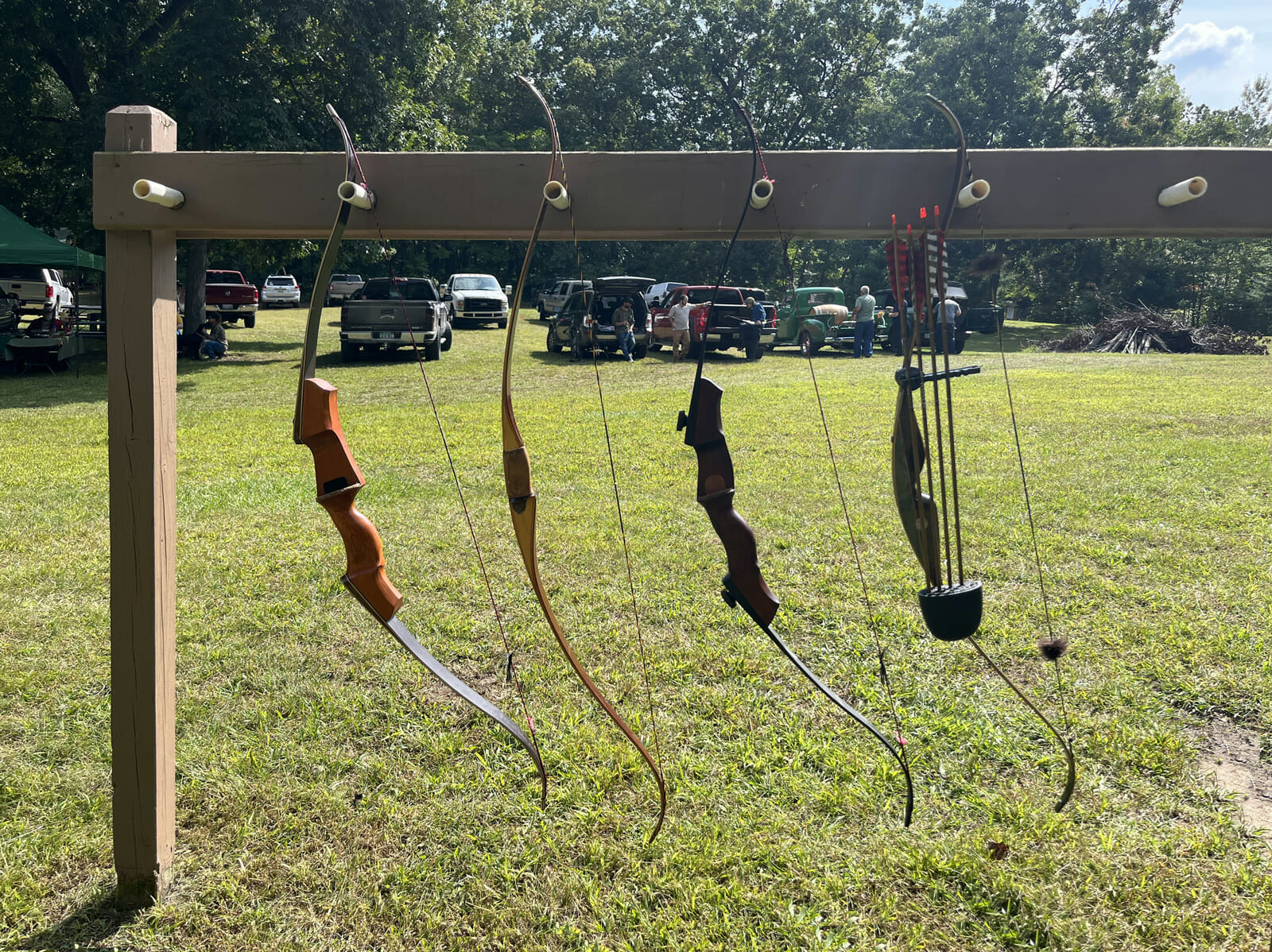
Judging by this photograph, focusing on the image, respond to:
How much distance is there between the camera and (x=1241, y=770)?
9.31 ft

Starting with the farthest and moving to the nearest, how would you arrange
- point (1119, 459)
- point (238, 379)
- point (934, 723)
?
point (238, 379) < point (1119, 459) < point (934, 723)

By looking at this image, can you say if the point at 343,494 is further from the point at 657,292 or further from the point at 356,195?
the point at 657,292

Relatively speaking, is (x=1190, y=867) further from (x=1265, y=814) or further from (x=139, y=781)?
(x=139, y=781)

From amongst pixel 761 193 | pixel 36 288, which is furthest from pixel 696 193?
pixel 36 288

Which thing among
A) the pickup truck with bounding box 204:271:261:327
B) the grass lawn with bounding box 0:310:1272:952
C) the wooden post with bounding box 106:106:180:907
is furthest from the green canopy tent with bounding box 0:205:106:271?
the wooden post with bounding box 106:106:180:907

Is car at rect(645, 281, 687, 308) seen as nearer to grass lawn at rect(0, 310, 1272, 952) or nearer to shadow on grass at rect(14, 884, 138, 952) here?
grass lawn at rect(0, 310, 1272, 952)

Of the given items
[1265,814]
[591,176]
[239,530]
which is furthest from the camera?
[239,530]

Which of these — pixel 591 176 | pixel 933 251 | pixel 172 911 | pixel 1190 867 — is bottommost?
pixel 172 911

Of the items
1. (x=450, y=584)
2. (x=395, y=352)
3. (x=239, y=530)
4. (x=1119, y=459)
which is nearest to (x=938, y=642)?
(x=450, y=584)

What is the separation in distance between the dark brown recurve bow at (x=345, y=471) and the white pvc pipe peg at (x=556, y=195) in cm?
37

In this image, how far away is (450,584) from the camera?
4.64m

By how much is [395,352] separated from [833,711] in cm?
1608

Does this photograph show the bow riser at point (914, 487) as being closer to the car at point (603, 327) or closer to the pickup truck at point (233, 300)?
the car at point (603, 327)

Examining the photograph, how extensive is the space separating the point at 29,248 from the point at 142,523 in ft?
46.4
